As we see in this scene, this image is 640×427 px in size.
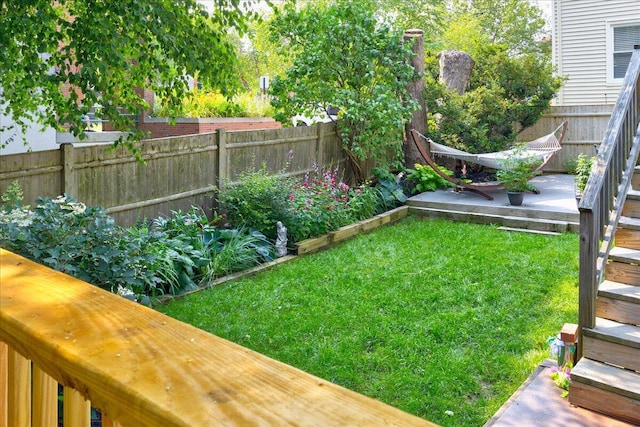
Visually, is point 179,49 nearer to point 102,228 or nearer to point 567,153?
point 102,228

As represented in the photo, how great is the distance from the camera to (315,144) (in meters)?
9.63

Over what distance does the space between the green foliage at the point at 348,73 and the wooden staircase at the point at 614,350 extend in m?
5.76

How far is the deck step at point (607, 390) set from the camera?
3287 millimetres

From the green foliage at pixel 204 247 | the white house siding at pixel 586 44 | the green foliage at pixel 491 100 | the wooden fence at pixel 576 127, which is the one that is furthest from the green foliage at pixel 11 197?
the white house siding at pixel 586 44

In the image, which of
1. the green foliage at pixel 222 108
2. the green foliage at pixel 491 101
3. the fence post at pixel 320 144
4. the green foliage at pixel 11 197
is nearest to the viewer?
the green foliage at pixel 11 197

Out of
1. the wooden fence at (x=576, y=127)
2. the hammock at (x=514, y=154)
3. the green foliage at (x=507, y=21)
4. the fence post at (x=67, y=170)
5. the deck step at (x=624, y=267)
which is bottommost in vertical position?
the deck step at (x=624, y=267)

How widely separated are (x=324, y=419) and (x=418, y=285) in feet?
18.5

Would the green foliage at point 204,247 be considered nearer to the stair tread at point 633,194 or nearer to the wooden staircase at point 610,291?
the wooden staircase at point 610,291

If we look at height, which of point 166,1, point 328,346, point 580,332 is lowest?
point 328,346

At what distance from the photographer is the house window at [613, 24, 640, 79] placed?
14.0 m

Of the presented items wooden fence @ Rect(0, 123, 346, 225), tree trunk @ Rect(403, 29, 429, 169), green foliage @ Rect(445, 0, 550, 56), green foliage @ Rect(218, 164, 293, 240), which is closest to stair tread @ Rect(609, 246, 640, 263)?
green foliage @ Rect(218, 164, 293, 240)

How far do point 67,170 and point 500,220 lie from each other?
586 cm

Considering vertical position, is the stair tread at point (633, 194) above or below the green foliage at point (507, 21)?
below

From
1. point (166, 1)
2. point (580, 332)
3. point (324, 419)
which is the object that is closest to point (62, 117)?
point (166, 1)
